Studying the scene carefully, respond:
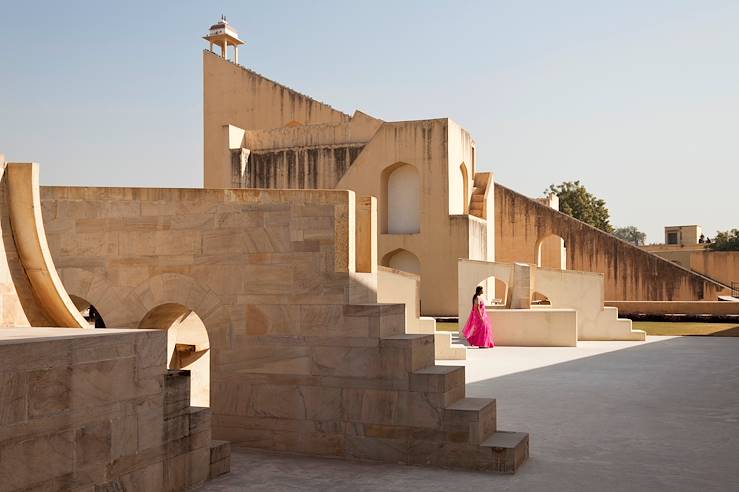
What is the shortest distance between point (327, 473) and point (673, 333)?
16.6m

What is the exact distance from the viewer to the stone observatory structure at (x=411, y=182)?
27078 mm

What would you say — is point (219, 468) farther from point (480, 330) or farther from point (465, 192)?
point (465, 192)

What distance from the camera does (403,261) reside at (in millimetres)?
28016

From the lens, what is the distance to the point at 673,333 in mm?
19984

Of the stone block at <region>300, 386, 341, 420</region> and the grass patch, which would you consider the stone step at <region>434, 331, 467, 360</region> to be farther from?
the grass patch

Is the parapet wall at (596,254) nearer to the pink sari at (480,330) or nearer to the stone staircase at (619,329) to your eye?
the stone staircase at (619,329)

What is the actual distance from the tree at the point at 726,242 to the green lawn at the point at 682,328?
30.0 meters

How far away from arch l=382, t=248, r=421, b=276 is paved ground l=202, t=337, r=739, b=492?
47.7 ft

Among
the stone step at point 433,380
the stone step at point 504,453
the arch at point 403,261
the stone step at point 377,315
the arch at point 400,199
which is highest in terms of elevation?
the arch at point 400,199

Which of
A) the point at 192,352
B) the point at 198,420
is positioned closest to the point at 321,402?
the point at 198,420

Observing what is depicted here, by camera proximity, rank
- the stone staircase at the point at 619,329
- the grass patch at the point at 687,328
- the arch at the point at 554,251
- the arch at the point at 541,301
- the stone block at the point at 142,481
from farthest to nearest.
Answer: the arch at the point at 554,251, the arch at the point at 541,301, the grass patch at the point at 687,328, the stone staircase at the point at 619,329, the stone block at the point at 142,481

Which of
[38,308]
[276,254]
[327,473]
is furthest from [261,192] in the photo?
[327,473]

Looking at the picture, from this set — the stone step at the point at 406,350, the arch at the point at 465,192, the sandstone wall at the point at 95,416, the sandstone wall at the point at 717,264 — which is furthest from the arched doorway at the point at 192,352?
the sandstone wall at the point at 717,264

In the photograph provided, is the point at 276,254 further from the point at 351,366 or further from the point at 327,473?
the point at 327,473
